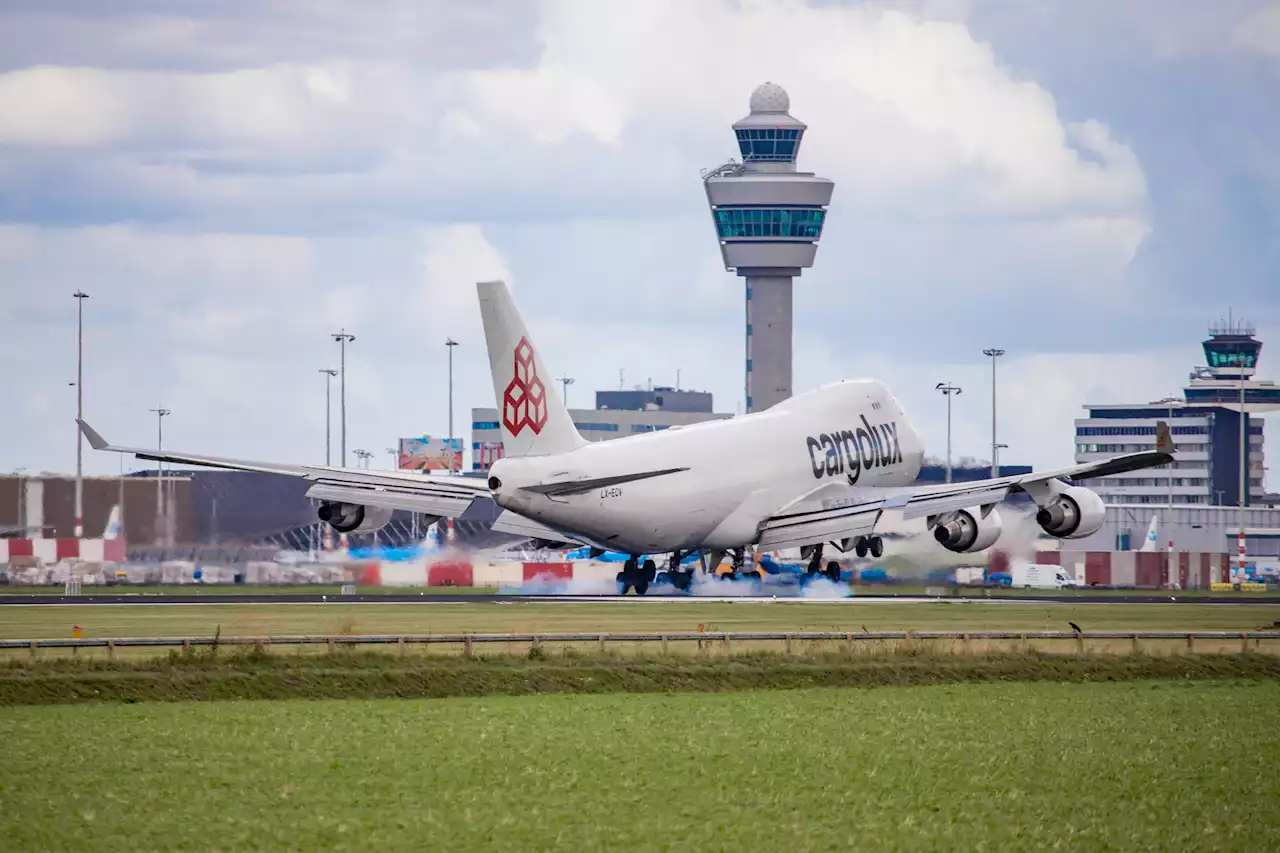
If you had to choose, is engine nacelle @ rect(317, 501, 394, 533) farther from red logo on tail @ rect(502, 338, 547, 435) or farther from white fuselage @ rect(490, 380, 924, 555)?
red logo on tail @ rect(502, 338, 547, 435)

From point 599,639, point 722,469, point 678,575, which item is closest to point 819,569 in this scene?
point 678,575

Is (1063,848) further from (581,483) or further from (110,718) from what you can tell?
(581,483)

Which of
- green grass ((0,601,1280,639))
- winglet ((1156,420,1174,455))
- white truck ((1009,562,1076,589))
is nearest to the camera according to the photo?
green grass ((0,601,1280,639))

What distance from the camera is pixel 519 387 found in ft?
232

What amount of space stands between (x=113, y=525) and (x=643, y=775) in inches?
3386

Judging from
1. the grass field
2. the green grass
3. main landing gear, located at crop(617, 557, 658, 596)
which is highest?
main landing gear, located at crop(617, 557, 658, 596)

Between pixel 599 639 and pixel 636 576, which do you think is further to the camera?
pixel 636 576

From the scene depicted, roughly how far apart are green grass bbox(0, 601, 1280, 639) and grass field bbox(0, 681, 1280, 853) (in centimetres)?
1542

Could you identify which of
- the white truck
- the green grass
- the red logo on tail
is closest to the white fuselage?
the red logo on tail

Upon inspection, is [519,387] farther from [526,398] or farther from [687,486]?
[687,486]

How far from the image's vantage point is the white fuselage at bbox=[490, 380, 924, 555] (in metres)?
72.2

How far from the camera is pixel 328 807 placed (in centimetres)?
3011

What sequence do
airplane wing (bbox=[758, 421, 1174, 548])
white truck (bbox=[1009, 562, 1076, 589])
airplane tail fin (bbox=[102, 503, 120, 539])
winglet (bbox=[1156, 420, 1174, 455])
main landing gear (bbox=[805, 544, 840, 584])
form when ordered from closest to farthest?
winglet (bbox=[1156, 420, 1174, 455]) → airplane wing (bbox=[758, 421, 1174, 548]) → main landing gear (bbox=[805, 544, 840, 584]) → white truck (bbox=[1009, 562, 1076, 589]) → airplane tail fin (bbox=[102, 503, 120, 539])

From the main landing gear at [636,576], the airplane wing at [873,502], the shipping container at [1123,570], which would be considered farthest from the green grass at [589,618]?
the shipping container at [1123,570]
